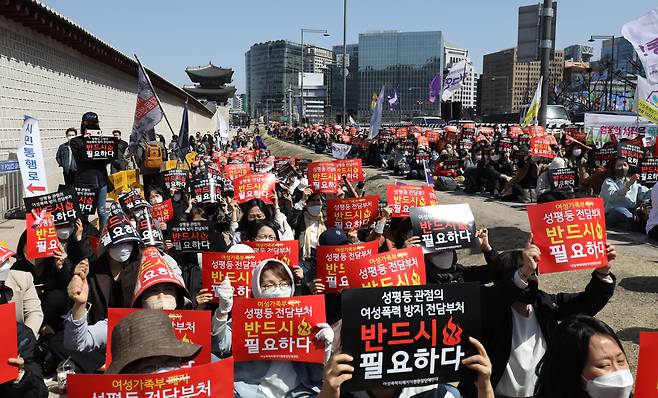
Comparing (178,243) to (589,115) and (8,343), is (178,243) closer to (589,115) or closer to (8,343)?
(8,343)

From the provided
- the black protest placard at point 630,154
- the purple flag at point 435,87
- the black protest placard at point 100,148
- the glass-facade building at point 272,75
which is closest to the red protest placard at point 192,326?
the black protest placard at point 100,148

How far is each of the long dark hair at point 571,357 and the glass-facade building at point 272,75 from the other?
129 m

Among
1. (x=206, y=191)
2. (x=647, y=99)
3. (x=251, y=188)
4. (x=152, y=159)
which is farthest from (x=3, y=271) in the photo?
(x=647, y=99)

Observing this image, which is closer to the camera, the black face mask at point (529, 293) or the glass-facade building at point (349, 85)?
the black face mask at point (529, 293)

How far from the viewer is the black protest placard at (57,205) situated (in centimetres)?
550

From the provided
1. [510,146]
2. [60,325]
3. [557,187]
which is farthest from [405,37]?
[60,325]

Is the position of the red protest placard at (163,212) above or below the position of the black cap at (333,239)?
below

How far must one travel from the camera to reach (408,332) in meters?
2.53

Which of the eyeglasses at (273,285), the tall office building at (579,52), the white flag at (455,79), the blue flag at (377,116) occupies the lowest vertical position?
the eyeglasses at (273,285)

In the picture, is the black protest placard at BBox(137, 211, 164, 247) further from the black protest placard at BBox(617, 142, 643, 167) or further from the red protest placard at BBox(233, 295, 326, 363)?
the black protest placard at BBox(617, 142, 643, 167)

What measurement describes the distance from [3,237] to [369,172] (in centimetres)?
1652

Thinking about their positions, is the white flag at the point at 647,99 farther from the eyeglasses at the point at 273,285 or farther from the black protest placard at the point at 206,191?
the eyeglasses at the point at 273,285

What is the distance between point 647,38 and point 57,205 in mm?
8034

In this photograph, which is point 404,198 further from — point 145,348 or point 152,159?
point 152,159
